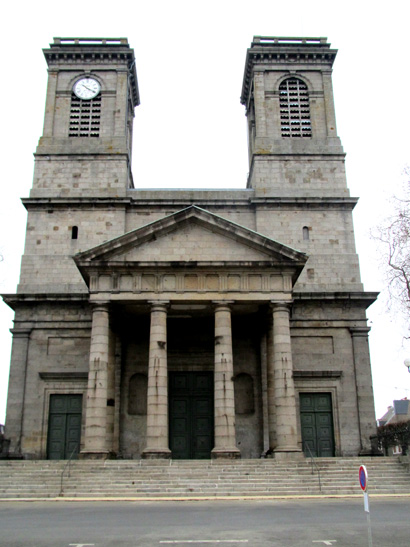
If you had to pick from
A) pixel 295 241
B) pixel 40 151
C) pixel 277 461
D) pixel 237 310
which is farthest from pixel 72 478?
pixel 40 151

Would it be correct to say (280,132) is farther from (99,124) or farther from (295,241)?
(99,124)

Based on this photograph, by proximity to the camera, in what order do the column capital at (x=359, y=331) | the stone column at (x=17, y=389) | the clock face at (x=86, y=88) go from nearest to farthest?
1. the stone column at (x=17, y=389)
2. the column capital at (x=359, y=331)
3. the clock face at (x=86, y=88)

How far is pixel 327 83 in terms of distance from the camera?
1547 inches

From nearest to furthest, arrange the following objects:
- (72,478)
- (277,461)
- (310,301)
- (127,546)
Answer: (127,546), (72,478), (277,461), (310,301)

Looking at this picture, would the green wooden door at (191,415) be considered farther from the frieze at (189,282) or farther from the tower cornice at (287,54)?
the tower cornice at (287,54)

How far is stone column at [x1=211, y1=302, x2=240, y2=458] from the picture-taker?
83.5 feet

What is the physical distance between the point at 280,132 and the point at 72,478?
80.9 ft

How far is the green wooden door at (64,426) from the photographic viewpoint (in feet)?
102

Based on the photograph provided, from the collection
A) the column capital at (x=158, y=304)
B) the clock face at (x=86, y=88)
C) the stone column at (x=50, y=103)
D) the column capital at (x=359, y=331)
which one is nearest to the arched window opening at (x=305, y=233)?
the column capital at (x=359, y=331)

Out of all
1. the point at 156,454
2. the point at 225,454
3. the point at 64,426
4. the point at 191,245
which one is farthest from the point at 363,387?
the point at 64,426

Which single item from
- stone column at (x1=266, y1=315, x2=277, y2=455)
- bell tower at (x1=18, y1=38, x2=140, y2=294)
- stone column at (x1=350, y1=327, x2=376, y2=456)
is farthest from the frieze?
stone column at (x1=350, y1=327, x2=376, y2=456)

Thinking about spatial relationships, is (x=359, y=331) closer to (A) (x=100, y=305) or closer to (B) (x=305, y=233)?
(B) (x=305, y=233)

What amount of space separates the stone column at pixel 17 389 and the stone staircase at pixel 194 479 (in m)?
6.04

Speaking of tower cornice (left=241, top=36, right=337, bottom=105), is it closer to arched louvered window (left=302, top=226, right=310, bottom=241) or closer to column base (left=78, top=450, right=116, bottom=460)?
arched louvered window (left=302, top=226, right=310, bottom=241)
